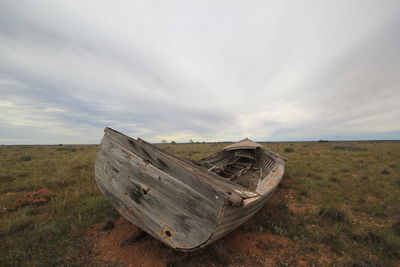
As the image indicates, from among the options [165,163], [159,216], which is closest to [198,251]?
[159,216]

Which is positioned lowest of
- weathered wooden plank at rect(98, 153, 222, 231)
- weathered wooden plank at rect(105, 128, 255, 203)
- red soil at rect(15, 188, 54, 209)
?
red soil at rect(15, 188, 54, 209)

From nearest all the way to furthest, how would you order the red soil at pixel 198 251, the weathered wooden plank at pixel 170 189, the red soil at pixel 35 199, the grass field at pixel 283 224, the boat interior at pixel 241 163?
1. the weathered wooden plank at pixel 170 189
2. the red soil at pixel 198 251
3. the grass field at pixel 283 224
4. the red soil at pixel 35 199
5. the boat interior at pixel 241 163

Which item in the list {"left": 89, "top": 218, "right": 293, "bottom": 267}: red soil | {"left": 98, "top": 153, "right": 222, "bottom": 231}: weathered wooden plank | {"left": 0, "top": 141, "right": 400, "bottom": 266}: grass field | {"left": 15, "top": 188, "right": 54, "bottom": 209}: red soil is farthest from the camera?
{"left": 15, "top": 188, "right": 54, "bottom": 209}: red soil

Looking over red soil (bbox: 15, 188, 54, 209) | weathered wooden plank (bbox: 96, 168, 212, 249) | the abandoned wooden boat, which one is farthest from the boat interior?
red soil (bbox: 15, 188, 54, 209)

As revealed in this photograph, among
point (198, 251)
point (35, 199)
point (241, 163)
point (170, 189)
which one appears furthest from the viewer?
point (241, 163)

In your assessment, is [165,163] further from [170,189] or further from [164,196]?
[164,196]

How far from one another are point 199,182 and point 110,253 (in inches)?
101

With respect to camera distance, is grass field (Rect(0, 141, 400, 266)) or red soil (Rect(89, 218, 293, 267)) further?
grass field (Rect(0, 141, 400, 266))

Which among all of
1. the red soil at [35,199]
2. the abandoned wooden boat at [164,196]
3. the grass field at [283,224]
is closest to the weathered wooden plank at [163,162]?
the abandoned wooden boat at [164,196]

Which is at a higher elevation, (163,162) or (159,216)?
(163,162)

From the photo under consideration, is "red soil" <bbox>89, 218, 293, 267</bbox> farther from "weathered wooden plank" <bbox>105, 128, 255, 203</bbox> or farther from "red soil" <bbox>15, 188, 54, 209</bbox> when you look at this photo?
"red soil" <bbox>15, 188, 54, 209</bbox>

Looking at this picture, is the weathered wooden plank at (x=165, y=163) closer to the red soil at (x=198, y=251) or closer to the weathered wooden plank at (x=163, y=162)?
the weathered wooden plank at (x=163, y=162)

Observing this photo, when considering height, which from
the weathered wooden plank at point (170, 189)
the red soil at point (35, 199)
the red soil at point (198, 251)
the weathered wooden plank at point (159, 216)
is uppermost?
the weathered wooden plank at point (170, 189)

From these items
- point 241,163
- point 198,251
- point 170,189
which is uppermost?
point 170,189
